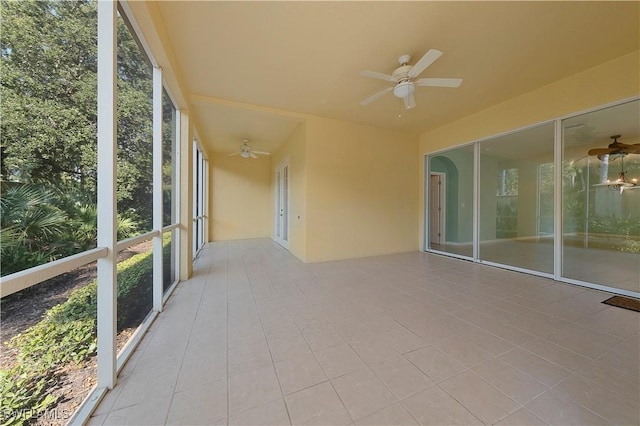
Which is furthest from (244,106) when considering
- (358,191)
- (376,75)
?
(358,191)

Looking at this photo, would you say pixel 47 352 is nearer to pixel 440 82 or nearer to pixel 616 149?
pixel 440 82

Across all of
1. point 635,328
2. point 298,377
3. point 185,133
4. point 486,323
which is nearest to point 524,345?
point 486,323

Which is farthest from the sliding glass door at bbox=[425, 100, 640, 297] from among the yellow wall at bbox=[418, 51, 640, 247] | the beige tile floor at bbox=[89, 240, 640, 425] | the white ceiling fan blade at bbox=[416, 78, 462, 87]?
the white ceiling fan blade at bbox=[416, 78, 462, 87]

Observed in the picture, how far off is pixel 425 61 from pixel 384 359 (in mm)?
2713

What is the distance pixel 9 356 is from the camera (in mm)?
Answer: 906

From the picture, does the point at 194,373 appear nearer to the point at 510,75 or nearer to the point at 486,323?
the point at 486,323

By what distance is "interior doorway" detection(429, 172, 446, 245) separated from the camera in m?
6.09

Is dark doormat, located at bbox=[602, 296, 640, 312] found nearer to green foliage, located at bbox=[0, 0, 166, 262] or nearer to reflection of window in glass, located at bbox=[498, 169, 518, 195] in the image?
reflection of window in glass, located at bbox=[498, 169, 518, 195]

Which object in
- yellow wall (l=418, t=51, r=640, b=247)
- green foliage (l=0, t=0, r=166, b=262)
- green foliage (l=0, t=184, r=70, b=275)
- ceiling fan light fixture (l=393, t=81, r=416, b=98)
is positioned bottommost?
green foliage (l=0, t=184, r=70, b=275)

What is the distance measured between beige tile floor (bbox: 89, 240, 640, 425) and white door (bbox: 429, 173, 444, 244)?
318 centimetres

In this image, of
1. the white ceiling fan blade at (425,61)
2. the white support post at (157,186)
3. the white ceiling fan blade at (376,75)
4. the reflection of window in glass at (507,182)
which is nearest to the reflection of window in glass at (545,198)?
the reflection of window in glass at (507,182)

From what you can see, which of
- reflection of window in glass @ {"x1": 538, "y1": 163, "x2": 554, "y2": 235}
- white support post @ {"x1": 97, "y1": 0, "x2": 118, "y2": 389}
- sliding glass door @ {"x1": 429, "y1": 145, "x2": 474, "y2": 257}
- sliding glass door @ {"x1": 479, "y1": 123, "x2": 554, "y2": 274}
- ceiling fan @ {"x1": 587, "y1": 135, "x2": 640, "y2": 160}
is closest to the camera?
white support post @ {"x1": 97, "y1": 0, "x2": 118, "y2": 389}

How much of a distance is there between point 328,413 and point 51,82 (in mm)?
2124

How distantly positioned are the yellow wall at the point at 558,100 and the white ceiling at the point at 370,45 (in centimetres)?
15
